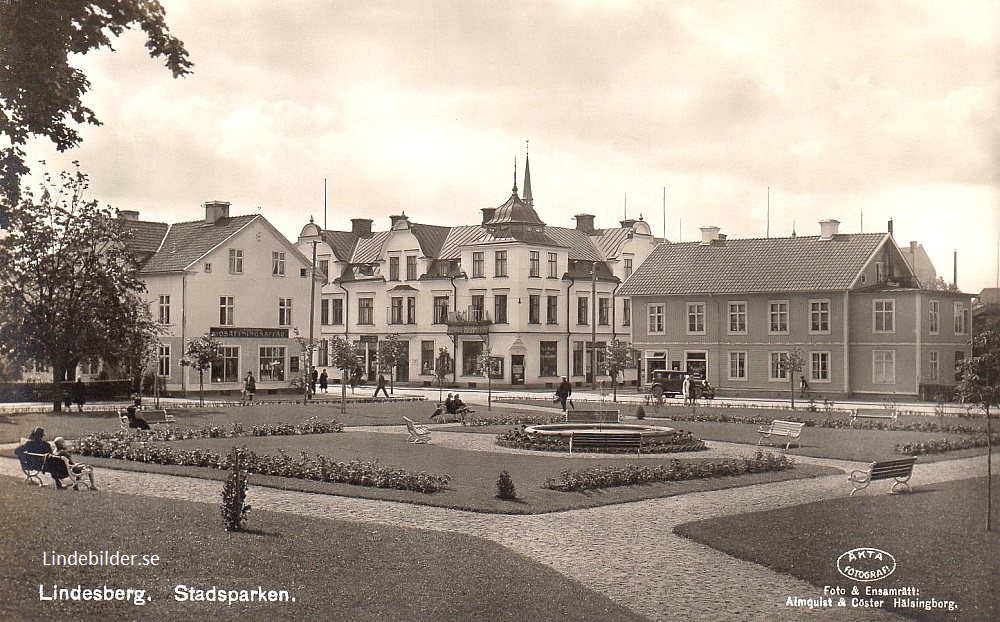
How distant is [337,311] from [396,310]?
5216 mm

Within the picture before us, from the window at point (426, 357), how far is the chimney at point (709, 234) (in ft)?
61.2

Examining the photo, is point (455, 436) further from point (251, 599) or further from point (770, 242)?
point (770, 242)

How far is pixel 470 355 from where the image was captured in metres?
60.0

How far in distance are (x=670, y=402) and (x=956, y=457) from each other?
21.3 m

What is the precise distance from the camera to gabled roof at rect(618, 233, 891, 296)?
46.1m

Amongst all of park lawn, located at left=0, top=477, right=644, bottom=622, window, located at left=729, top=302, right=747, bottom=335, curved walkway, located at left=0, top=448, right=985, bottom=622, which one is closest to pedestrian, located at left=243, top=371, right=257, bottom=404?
curved walkway, located at left=0, top=448, right=985, bottom=622

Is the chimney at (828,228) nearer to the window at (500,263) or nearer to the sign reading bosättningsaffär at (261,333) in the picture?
the window at (500,263)

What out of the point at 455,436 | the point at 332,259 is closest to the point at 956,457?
the point at 455,436

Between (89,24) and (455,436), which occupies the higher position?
(89,24)

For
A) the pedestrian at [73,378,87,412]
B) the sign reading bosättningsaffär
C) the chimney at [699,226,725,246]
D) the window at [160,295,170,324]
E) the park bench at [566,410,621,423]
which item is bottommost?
the park bench at [566,410,621,423]

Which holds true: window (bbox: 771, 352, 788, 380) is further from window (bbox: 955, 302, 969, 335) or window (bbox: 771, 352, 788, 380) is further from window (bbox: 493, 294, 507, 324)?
window (bbox: 493, 294, 507, 324)

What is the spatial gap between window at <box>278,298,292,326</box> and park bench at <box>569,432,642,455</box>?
23.1 metres

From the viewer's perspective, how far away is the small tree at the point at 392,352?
5822cm

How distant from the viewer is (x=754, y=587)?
10.9 meters
